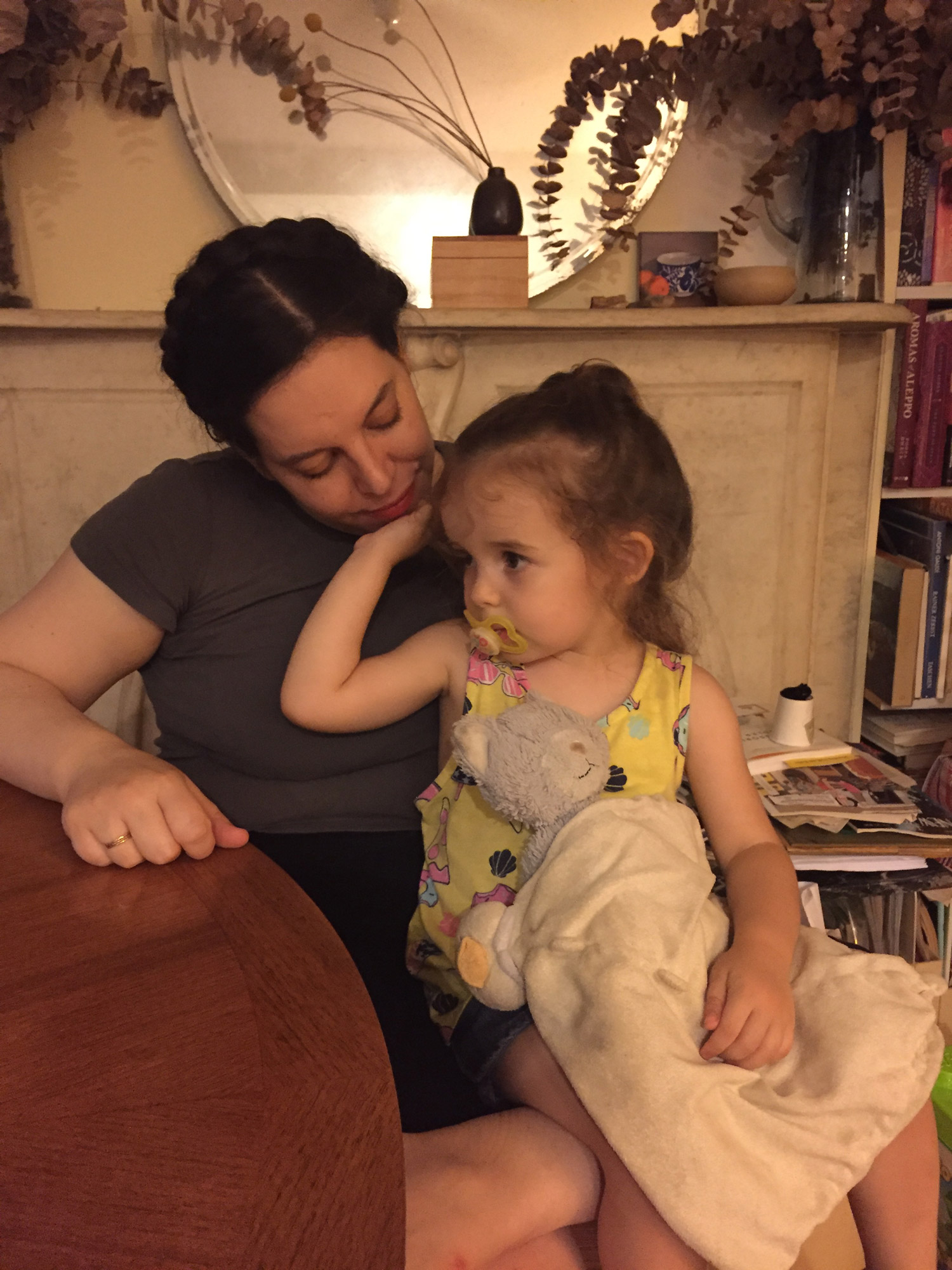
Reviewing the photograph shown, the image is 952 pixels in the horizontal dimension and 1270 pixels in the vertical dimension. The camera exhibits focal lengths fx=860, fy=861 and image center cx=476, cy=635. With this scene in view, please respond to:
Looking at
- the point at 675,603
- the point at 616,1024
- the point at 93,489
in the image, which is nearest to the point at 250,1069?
the point at 616,1024

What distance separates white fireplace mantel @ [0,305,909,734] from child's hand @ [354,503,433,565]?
0.70 m

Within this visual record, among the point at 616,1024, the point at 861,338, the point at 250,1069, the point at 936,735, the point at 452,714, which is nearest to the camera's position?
the point at 250,1069

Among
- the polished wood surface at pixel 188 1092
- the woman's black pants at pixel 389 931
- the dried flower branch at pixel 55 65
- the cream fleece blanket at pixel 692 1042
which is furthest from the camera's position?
the dried flower branch at pixel 55 65

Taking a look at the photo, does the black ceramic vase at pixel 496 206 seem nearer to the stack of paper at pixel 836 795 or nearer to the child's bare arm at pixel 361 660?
the child's bare arm at pixel 361 660

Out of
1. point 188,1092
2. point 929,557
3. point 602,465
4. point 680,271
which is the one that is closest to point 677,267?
point 680,271

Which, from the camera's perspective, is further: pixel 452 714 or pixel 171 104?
pixel 171 104

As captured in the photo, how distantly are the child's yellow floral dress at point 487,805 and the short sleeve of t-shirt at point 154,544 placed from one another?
0.38m

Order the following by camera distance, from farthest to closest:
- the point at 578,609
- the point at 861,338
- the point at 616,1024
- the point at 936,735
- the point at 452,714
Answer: the point at 936,735 < the point at 861,338 < the point at 452,714 < the point at 578,609 < the point at 616,1024

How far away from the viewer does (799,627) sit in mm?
1974

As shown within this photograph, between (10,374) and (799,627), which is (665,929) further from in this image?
(10,374)

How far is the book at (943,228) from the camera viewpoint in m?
1.83

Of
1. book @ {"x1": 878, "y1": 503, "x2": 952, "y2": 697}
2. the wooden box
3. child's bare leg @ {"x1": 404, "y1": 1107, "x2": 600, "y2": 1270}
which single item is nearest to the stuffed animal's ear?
child's bare leg @ {"x1": 404, "y1": 1107, "x2": 600, "y2": 1270}

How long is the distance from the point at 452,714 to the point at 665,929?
1.34 ft

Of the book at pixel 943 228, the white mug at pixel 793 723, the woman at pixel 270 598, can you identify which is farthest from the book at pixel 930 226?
the woman at pixel 270 598
